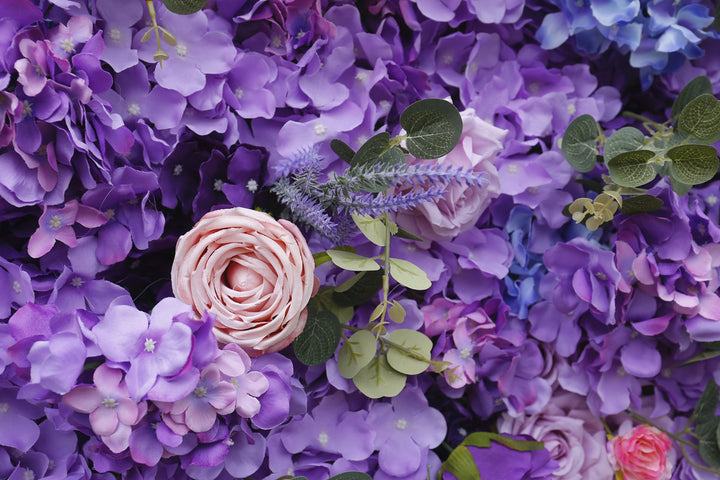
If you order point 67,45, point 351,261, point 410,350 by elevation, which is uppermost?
point 67,45

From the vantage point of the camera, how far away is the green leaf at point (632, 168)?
0.68 metres

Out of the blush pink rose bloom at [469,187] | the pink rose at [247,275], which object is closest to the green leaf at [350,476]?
the pink rose at [247,275]

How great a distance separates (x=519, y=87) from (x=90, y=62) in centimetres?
49

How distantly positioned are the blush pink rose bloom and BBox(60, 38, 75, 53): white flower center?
0.34 m

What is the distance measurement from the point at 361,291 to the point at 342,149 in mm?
154

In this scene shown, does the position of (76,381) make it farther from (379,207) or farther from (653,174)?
(653,174)

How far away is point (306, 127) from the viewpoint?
68cm

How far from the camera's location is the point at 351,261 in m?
0.64

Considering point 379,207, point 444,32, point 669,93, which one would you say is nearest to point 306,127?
point 379,207

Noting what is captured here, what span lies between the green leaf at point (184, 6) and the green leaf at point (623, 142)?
0.45 metres

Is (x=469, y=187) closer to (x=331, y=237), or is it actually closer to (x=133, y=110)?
(x=331, y=237)

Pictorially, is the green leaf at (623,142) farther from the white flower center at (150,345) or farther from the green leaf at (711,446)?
the white flower center at (150,345)

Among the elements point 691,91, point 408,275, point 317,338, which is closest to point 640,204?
point 691,91

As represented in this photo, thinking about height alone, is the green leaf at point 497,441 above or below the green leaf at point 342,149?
below
